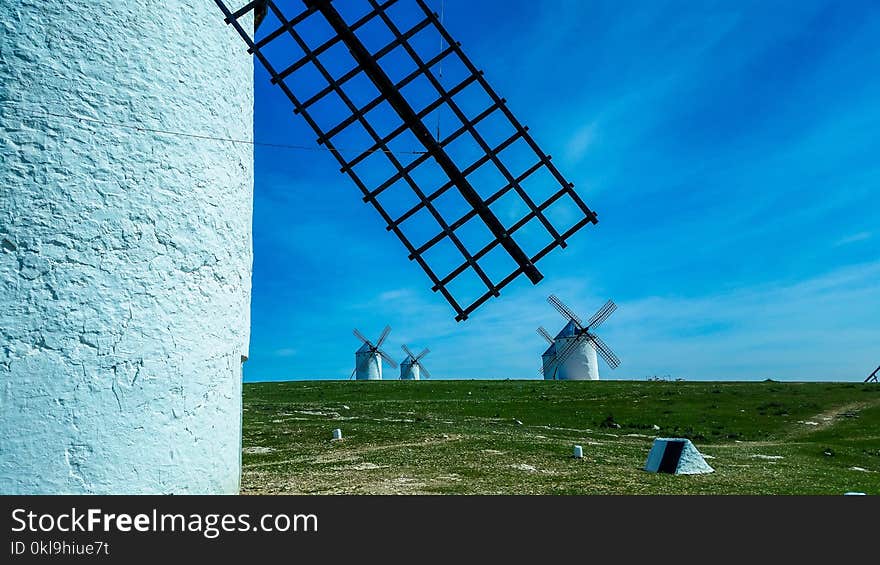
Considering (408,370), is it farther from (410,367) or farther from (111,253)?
(111,253)

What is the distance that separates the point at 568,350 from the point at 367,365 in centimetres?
2068

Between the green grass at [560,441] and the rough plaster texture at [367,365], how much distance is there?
22377 millimetres

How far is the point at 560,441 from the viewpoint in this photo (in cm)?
1616

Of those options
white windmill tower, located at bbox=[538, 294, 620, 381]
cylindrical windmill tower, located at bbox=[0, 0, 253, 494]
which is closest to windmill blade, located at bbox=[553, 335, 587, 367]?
white windmill tower, located at bbox=[538, 294, 620, 381]

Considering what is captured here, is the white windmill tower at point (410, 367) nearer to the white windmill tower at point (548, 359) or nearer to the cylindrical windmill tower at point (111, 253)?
the white windmill tower at point (548, 359)

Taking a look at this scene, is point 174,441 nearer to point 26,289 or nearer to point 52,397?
point 52,397

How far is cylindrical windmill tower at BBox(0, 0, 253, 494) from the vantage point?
6438 mm

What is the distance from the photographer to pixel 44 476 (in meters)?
6.36

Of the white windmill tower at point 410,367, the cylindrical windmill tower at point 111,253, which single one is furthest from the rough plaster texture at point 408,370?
the cylindrical windmill tower at point 111,253

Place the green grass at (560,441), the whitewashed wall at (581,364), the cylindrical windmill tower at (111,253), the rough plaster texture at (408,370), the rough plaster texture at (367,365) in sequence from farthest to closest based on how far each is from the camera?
the rough plaster texture at (408,370) < the rough plaster texture at (367,365) < the whitewashed wall at (581,364) < the green grass at (560,441) < the cylindrical windmill tower at (111,253)

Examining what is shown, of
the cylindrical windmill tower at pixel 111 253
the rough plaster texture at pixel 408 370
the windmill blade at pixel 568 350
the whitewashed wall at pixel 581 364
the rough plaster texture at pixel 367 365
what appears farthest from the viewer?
the rough plaster texture at pixel 408 370

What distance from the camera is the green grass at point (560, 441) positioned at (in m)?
10.1

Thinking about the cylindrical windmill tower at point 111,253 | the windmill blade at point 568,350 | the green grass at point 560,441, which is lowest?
the green grass at point 560,441
